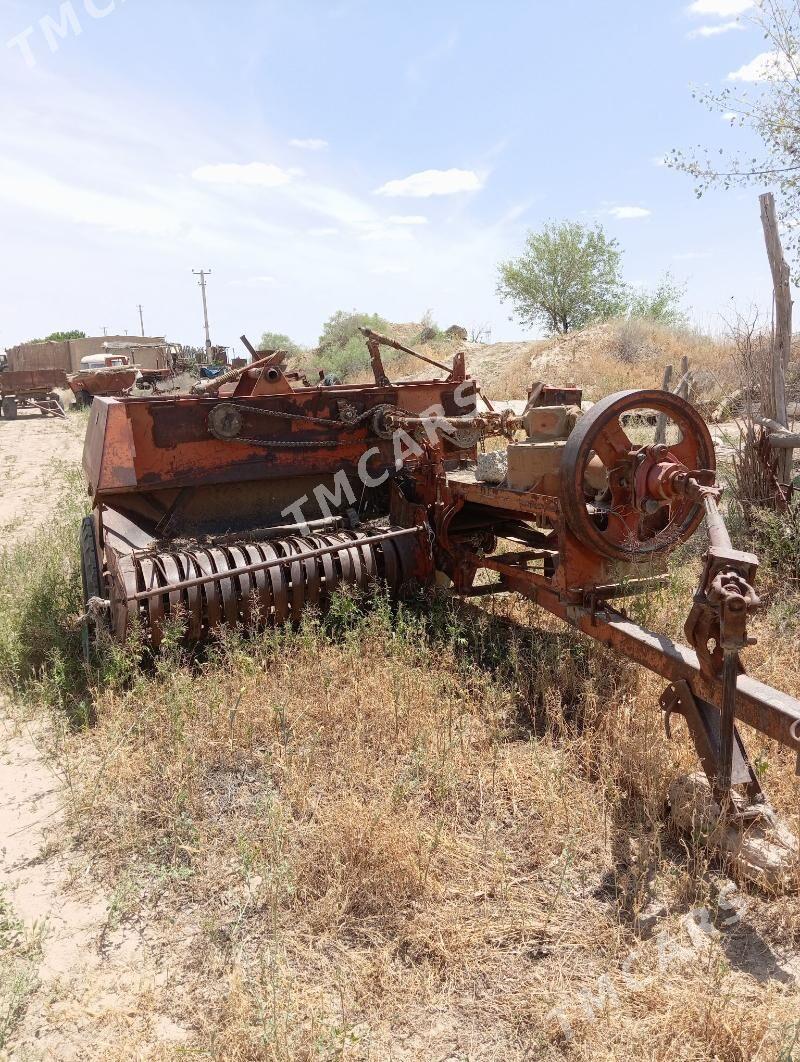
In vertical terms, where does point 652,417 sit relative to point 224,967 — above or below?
above

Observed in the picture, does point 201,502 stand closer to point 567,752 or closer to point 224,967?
point 567,752

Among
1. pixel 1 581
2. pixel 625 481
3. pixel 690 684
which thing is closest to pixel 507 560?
pixel 625 481

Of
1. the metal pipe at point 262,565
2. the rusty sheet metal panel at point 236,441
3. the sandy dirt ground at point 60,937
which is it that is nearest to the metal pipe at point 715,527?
the metal pipe at point 262,565

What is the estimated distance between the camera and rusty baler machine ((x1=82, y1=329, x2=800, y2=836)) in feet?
10.2

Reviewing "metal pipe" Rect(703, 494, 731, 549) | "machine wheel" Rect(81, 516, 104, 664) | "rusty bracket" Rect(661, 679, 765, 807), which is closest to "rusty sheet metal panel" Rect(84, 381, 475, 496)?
"machine wheel" Rect(81, 516, 104, 664)

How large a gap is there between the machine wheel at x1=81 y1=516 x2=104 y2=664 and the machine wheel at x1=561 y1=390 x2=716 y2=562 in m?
2.95

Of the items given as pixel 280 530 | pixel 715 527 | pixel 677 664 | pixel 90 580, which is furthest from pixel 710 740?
pixel 90 580

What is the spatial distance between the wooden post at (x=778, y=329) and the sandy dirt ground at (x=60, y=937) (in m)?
5.26

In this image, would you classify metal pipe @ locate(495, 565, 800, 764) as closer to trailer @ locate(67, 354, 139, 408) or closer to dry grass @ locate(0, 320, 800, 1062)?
dry grass @ locate(0, 320, 800, 1062)

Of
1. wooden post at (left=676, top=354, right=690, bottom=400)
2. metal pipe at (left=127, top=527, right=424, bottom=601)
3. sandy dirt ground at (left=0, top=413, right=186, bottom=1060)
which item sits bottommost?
sandy dirt ground at (left=0, top=413, right=186, bottom=1060)

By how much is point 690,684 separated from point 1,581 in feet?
18.7

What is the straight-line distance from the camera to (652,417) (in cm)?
1412

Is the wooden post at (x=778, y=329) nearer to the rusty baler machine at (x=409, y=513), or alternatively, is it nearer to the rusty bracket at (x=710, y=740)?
the rusty baler machine at (x=409, y=513)

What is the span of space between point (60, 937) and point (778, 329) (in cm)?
595
